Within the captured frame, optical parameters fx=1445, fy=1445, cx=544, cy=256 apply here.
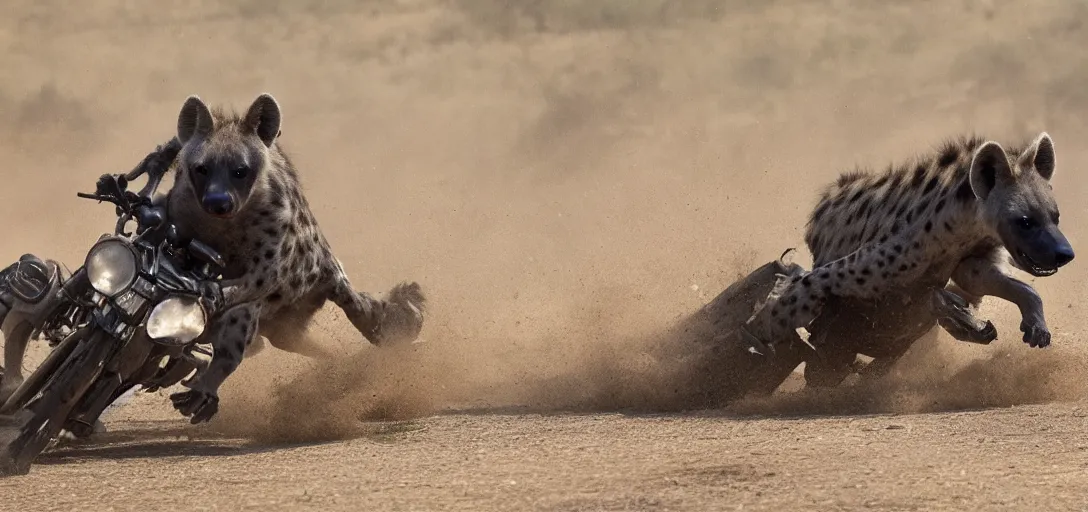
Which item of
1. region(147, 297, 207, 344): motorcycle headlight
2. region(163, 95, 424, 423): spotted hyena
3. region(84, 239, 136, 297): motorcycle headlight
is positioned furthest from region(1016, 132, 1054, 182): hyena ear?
region(84, 239, 136, 297): motorcycle headlight

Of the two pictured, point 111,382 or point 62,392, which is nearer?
point 62,392

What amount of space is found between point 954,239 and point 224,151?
432 cm

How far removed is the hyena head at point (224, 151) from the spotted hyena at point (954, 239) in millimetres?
3266

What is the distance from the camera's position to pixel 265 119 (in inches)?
329

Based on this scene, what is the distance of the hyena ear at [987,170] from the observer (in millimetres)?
8539

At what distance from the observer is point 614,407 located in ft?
29.7

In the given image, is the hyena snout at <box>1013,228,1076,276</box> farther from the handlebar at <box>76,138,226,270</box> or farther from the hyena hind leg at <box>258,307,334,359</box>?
the handlebar at <box>76,138,226,270</box>

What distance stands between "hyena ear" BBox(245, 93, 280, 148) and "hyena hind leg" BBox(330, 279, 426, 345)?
108 centimetres

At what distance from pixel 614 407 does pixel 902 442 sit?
253 centimetres

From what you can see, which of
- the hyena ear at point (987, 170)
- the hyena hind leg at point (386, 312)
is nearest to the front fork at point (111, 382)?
the hyena hind leg at point (386, 312)

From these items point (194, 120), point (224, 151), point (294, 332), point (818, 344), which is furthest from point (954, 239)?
point (194, 120)

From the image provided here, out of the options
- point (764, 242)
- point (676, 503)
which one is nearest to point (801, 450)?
point (676, 503)

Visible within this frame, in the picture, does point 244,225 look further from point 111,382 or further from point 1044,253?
point 1044,253

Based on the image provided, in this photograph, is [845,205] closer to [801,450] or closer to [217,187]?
[801,450]
